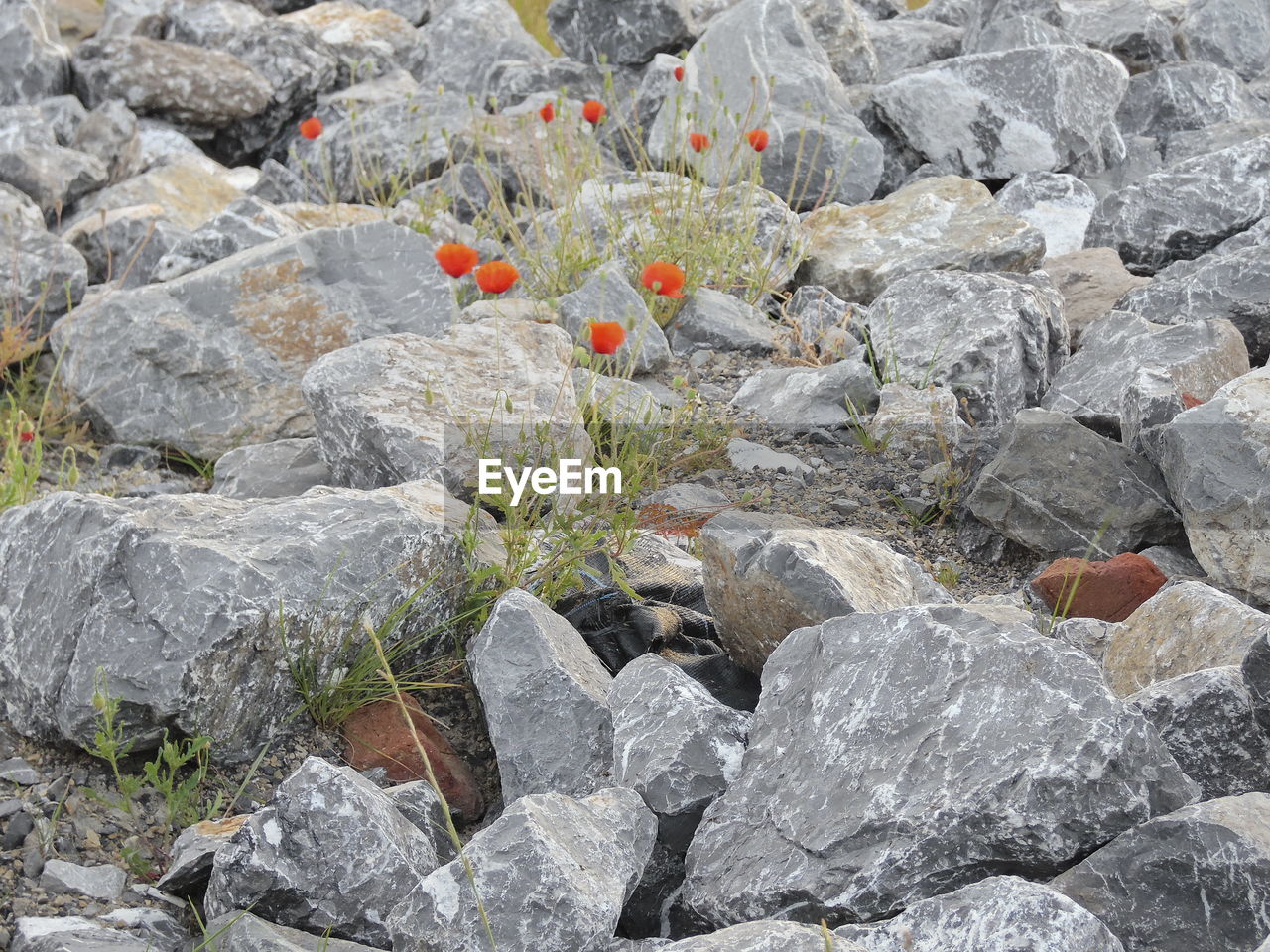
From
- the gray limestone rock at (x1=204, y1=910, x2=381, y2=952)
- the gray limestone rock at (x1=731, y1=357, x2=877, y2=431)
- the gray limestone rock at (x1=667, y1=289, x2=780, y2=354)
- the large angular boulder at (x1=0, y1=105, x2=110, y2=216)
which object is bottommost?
the large angular boulder at (x1=0, y1=105, x2=110, y2=216)

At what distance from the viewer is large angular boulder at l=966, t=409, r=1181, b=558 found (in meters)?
3.27

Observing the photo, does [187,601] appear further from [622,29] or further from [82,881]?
[622,29]

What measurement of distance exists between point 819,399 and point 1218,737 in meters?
2.18

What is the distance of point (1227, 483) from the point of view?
9.94 feet

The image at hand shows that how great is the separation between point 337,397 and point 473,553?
91 cm

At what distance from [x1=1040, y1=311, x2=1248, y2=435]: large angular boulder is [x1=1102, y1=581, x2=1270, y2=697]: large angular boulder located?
110 centimetres

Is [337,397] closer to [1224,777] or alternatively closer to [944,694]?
[944,694]

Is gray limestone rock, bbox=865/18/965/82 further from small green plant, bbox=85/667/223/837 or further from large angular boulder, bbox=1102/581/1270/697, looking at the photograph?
small green plant, bbox=85/667/223/837

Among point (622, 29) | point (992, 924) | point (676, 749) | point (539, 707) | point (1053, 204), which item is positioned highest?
point (992, 924)

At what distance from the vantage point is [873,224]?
5543mm

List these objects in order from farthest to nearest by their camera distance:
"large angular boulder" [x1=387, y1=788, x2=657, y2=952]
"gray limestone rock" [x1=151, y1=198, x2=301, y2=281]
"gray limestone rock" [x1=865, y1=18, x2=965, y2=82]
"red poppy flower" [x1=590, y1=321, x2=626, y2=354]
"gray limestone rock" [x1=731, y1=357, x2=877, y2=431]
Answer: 1. "gray limestone rock" [x1=865, y1=18, x2=965, y2=82]
2. "gray limestone rock" [x1=151, y1=198, x2=301, y2=281]
3. "gray limestone rock" [x1=731, y1=357, x2=877, y2=431]
4. "red poppy flower" [x1=590, y1=321, x2=626, y2=354]
5. "large angular boulder" [x1=387, y1=788, x2=657, y2=952]

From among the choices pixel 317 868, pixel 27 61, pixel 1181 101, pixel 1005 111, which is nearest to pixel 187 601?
pixel 317 868

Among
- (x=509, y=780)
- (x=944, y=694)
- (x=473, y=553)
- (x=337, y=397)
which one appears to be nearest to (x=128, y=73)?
(x=337, y=397)

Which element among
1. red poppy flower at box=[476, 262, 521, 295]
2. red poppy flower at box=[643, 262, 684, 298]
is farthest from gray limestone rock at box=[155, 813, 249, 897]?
red poppy flower at box=[643, 262, 684, 298]
